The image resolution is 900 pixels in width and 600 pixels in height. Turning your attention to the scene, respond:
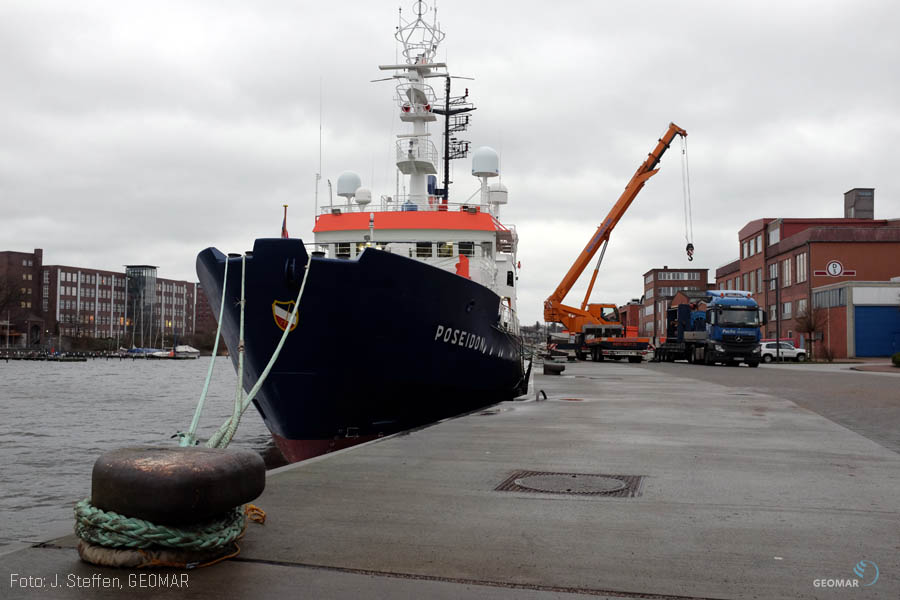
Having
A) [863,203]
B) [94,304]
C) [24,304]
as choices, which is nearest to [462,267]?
[863,203]

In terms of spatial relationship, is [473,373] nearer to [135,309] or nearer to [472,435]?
[472,435]

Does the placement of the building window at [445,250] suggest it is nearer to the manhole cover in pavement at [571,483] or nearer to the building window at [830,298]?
the manhole cover in pavement at [571,483]

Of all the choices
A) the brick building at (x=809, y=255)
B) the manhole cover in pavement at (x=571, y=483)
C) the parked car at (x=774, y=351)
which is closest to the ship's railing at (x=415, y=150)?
the manhole cover in pavement at (x=571, y=483)

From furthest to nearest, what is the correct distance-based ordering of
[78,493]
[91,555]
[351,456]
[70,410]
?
[70,410] → [78,493] → [351,456] → [91,555]

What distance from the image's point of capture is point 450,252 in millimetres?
15750

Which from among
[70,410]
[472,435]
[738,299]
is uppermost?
[738,299]

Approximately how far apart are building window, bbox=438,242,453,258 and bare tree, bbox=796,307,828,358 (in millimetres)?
43138

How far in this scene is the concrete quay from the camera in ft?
11.1

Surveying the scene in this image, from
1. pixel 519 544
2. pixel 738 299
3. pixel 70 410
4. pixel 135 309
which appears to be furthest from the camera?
pixel 135 309

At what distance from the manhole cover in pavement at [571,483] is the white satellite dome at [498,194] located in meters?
16.5

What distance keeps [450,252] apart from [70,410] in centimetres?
1586

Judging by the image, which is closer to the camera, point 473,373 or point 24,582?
point 24,582

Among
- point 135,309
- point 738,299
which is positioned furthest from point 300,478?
point 135,309

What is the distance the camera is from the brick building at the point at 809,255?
56.5 meters
